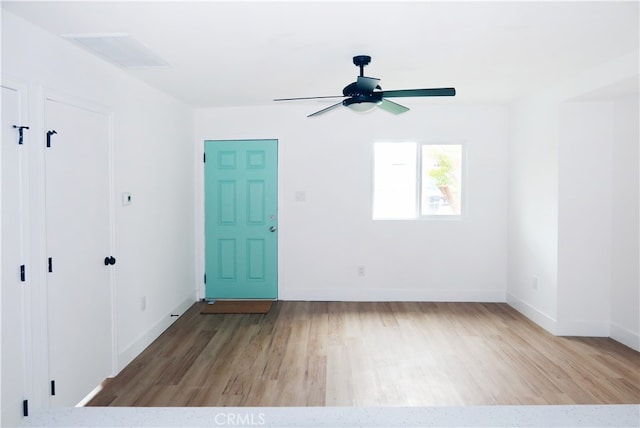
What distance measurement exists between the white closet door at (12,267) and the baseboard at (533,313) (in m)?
4.22

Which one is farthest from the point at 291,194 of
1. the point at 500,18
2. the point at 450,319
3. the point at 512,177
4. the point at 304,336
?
the point at 500,18

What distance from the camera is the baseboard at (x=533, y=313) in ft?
12.8

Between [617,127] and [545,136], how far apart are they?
0.58 m

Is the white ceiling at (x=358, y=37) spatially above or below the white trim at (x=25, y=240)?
above

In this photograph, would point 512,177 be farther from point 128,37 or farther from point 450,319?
point 128,37

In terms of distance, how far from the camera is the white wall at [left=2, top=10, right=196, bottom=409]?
7.51 feet

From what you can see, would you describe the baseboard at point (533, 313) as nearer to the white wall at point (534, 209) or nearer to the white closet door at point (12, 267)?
the white wall at point (534, 209)

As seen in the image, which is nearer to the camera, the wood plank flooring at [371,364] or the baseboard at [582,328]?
the wood plank flooring at [371,364]

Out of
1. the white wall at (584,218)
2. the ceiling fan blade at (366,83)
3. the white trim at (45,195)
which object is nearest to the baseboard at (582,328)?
the white wall at (584,218)

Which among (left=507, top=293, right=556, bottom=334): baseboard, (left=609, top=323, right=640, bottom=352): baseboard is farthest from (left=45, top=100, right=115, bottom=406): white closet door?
(left=609, top=323, right=640, bottom=352): baseboard

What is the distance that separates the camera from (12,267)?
2.16 meters

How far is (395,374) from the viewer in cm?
305

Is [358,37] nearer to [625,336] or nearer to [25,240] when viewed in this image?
[25,240]

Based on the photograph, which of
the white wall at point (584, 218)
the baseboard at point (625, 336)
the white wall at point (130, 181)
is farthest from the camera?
the white wall at point (584, 218)
